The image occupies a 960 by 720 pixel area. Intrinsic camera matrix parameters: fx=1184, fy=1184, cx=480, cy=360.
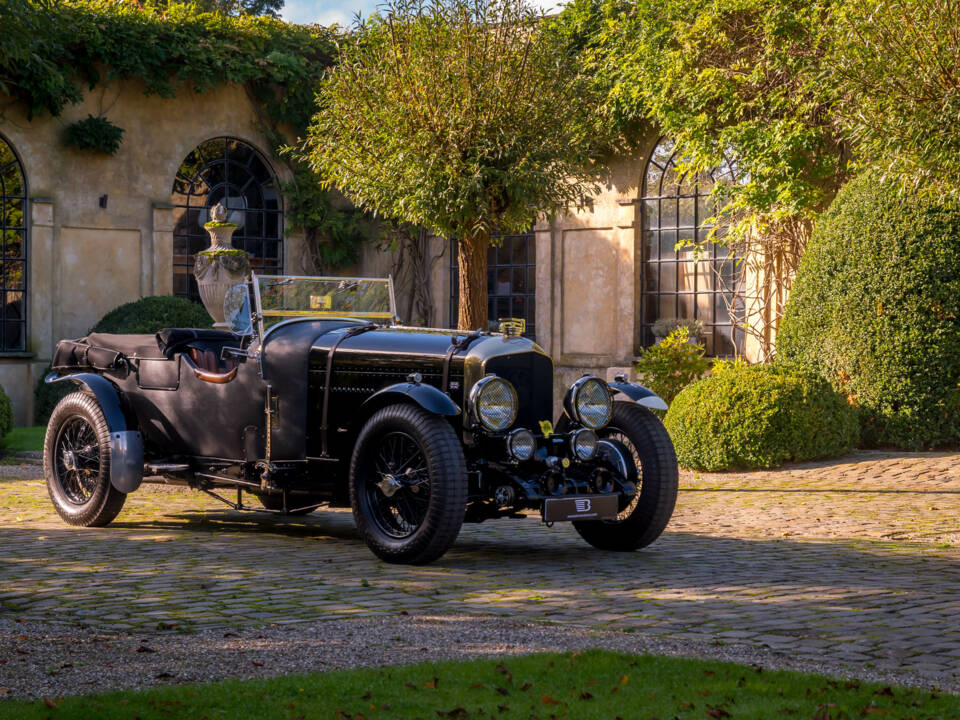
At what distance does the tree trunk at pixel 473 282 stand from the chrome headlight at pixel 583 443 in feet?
20.8

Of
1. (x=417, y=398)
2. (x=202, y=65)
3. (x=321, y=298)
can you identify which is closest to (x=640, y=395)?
(x=417, y=398)

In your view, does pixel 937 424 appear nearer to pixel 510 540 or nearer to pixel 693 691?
pixel 510 540

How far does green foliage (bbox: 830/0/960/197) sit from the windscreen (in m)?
4.09

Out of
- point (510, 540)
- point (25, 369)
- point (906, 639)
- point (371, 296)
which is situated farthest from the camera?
point (25, 369)

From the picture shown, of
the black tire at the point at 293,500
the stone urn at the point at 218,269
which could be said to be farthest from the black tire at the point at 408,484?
the stone urn at the point at 218,269

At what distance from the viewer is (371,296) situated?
862cm

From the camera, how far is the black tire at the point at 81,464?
26.6 feet

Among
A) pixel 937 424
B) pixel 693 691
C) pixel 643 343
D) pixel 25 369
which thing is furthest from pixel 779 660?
pixel 25 369

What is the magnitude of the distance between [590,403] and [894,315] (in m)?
6.29

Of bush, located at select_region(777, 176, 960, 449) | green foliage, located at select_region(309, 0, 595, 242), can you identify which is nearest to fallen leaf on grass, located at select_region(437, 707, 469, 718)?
Result: green foliage, located at select_region(309, 0, 595, 242)

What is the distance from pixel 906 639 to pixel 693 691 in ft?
4.63

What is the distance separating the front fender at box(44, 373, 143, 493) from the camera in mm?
7902

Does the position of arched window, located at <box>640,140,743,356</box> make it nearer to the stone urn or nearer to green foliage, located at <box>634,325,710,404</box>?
green foliage, located at <box>634,325,710,404</box>

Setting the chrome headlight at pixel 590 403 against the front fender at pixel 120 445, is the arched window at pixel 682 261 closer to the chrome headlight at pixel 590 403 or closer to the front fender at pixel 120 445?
the chrome headlight at pixel 590 403
